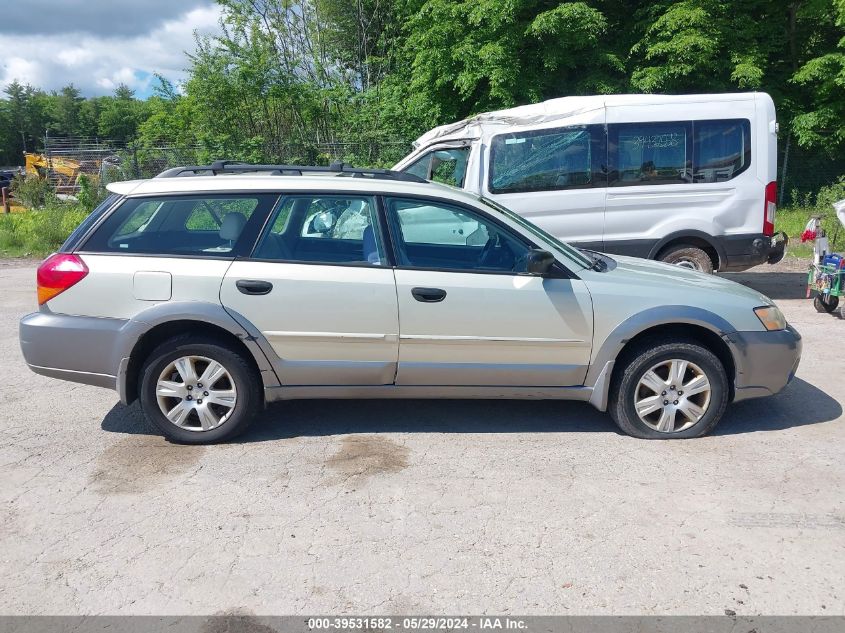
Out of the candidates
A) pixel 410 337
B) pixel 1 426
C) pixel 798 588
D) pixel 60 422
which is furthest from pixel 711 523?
pixel 1 426

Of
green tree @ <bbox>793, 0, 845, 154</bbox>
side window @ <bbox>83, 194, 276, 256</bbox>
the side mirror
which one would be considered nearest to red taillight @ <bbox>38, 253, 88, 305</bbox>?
side window @ <bbox>83, 194, 276, 256</bbox>

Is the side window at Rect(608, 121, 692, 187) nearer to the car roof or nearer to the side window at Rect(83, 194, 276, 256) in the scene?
the car roof

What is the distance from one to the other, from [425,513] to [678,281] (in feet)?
7.66

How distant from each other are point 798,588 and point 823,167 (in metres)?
17.0

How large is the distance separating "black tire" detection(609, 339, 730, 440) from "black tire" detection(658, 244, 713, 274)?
4486mm

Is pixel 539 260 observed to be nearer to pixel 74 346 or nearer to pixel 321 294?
pixel 321 294

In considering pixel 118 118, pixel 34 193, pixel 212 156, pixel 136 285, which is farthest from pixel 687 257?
pixel 118 118

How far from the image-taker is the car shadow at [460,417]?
477 centimetres

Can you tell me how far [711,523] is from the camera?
3508 millimetres

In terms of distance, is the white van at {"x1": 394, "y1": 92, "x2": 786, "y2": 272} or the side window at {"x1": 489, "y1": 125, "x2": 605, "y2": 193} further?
the side window at {"x1": 489, "y1": 125, "x2": 605, "y2": 193}

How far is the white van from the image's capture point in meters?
8.54

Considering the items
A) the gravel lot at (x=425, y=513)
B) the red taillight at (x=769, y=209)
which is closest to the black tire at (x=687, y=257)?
the red taillight at (x=769, y=209)

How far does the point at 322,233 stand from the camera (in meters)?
4.61

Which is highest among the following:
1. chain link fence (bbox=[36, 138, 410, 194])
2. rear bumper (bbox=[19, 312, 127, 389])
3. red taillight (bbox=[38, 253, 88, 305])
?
chain link fence (bbox=[36, 138, 410, 194])
